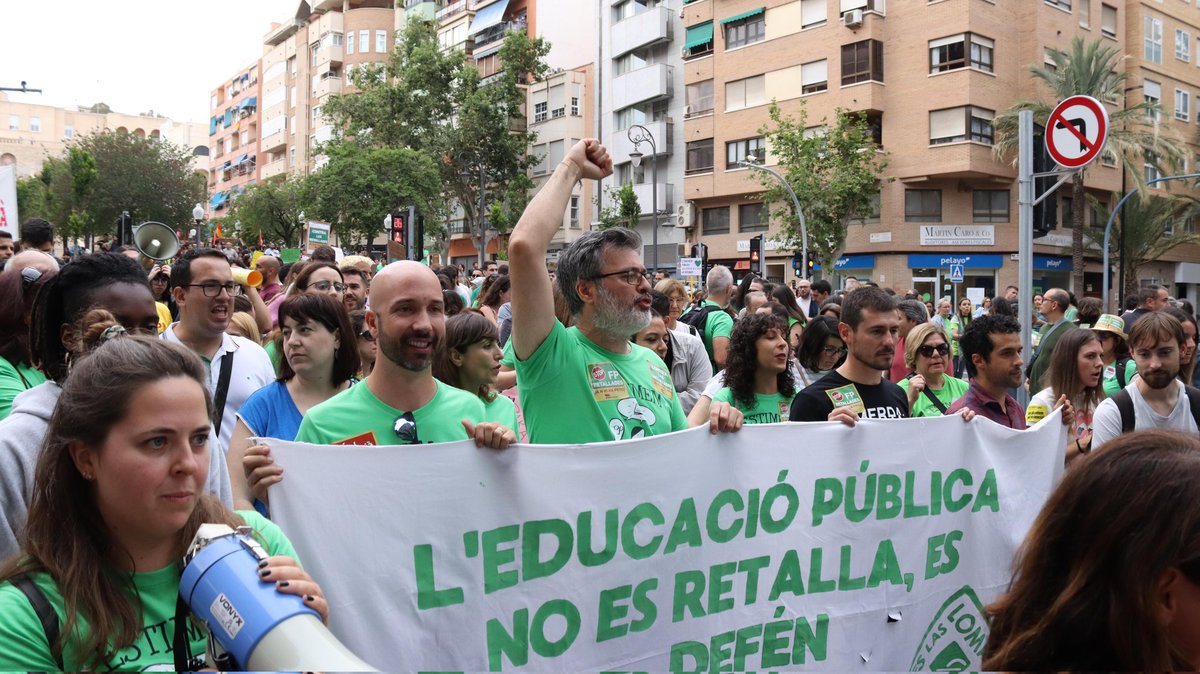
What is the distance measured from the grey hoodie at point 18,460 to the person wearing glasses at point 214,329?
202 centimetres

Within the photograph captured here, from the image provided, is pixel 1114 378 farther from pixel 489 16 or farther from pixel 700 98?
pixel 489 16

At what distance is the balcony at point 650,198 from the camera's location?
146 ft

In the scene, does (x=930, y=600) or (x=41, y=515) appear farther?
(x=930, y=600)

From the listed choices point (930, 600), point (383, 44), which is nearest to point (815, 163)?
point (930, 600)

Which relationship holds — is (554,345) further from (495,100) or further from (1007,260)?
(495,100)

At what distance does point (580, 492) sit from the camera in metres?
3.25

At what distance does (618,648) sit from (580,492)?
21.9 inches

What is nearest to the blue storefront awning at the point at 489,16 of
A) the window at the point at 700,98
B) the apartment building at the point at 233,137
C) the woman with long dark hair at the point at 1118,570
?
the window at the point at 700,98

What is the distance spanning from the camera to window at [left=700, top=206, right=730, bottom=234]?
137ft

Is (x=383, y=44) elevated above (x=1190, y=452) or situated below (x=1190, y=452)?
above

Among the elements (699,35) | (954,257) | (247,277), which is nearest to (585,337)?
(247,277)

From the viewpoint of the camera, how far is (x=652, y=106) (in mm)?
45625

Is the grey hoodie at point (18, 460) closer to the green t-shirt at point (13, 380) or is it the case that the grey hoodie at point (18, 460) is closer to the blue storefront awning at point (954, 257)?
the green t-shirt at point (13, 380)

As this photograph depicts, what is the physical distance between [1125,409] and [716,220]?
38179 millimetres
